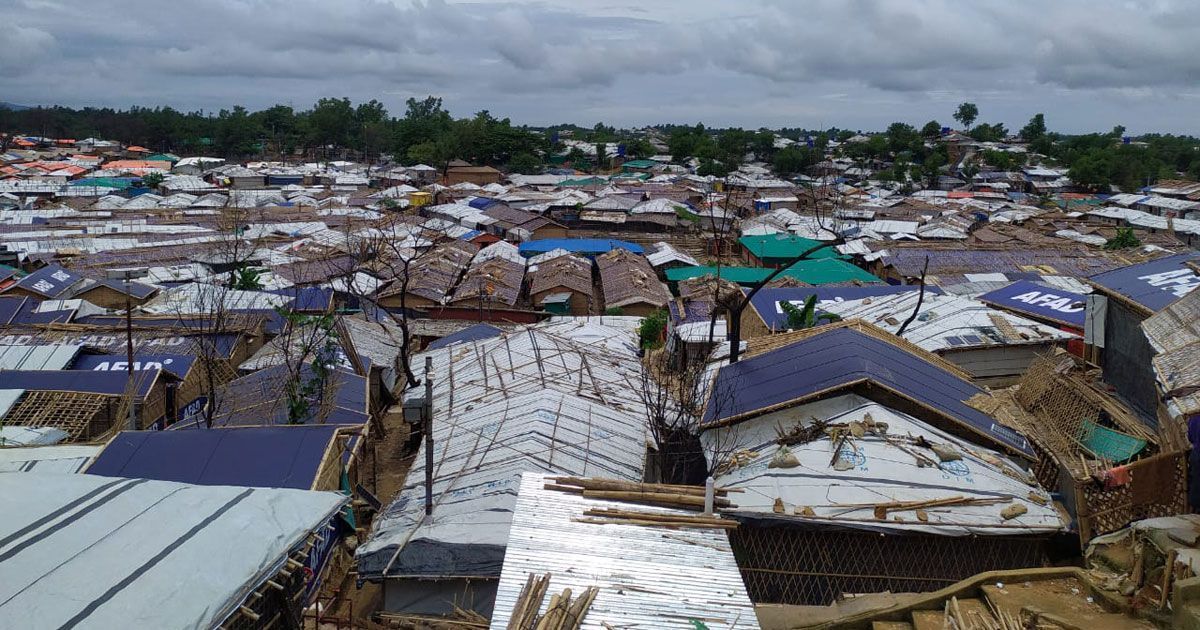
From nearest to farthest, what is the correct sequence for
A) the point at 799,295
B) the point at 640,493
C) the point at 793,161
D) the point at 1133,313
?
the point at 640,493, the point at 1133,313, the point at 799,295, the point at 793,161

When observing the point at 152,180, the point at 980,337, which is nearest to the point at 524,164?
the point at 152,180

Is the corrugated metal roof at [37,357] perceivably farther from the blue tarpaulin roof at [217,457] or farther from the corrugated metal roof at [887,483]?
the corrugated metal roof at [887,483]

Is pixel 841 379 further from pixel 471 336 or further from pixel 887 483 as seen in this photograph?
pixel 471 336

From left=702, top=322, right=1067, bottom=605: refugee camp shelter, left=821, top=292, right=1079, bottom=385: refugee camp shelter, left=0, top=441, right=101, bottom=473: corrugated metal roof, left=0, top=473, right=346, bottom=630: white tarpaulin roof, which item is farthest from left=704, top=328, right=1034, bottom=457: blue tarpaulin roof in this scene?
left=0, top=441, right=101, bottom=473: corrugated metal roof

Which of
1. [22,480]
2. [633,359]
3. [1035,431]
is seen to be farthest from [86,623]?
[633,359]

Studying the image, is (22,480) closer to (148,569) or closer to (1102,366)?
(148,569)

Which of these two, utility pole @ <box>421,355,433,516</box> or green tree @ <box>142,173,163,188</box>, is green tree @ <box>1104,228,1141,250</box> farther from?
green tree @ <box>142,173,163,188</box>
